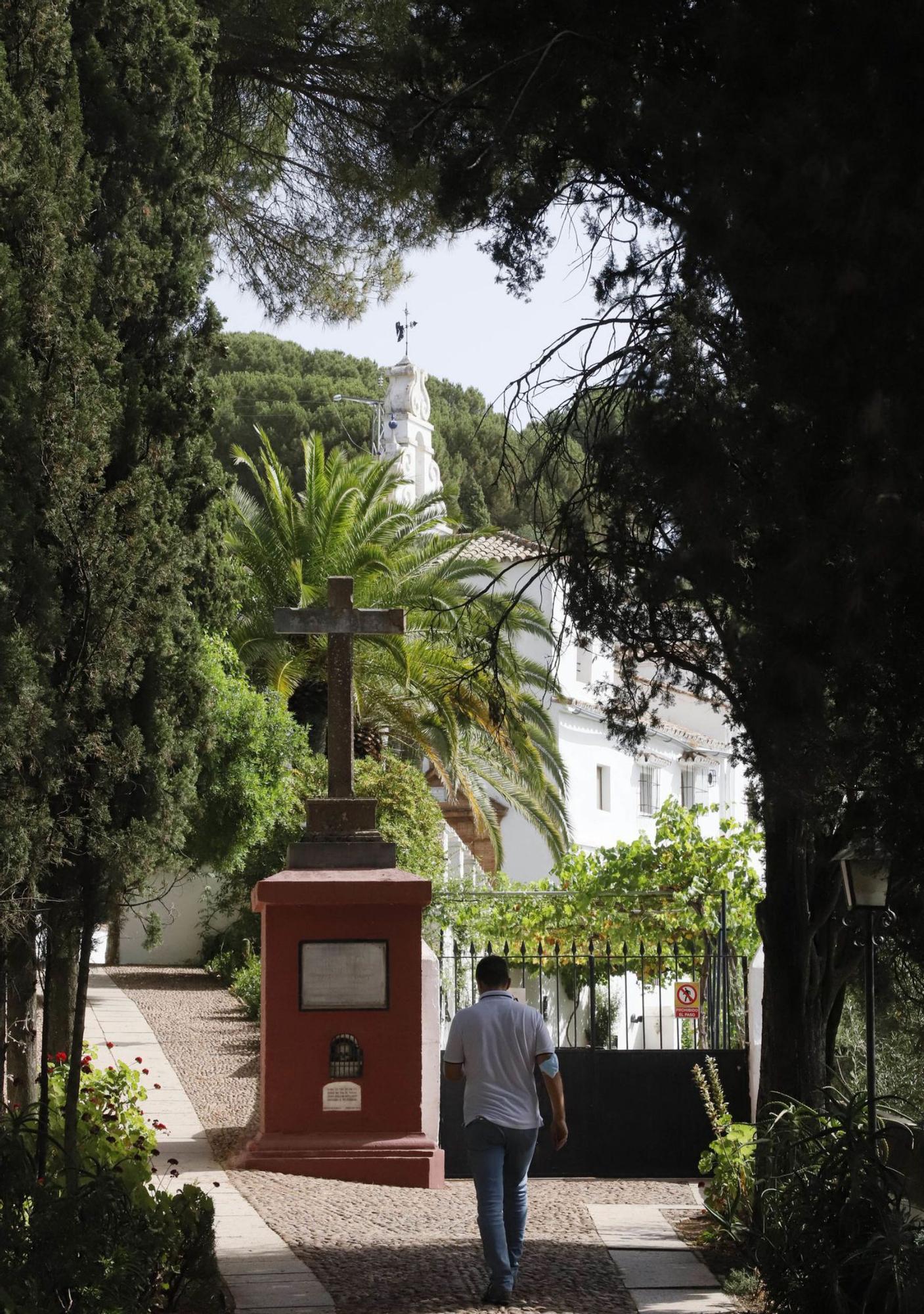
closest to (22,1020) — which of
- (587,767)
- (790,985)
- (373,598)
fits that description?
(790,985)

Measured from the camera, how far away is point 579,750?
32625 mm

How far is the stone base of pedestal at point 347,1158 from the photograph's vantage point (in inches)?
400

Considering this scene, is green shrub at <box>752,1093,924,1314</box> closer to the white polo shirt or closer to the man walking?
the man walking

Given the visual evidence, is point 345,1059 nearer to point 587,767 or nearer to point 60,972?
point 60,972

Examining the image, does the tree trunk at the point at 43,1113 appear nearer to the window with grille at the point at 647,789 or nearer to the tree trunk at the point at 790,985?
the tree trunk at the point at 790,985

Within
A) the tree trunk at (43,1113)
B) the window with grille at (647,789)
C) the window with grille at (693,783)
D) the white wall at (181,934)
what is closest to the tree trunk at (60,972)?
the tree trunk at (43,1113)

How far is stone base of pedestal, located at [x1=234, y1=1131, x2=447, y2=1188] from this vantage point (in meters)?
10.2

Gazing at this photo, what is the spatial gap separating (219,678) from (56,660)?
34.4ft

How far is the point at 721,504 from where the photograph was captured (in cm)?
523

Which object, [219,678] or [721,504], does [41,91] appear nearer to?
[721,504]

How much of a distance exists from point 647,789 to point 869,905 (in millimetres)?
29912

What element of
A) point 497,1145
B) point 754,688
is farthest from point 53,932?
point 754,688

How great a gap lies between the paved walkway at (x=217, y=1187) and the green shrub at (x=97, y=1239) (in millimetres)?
343

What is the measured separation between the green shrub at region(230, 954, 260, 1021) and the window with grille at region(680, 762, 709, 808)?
20.1 m
